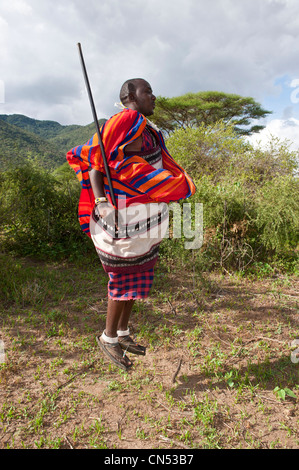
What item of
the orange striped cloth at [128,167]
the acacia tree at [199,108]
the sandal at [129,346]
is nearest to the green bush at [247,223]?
the sandal at [129,346]

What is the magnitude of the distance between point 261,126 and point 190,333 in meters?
27.8

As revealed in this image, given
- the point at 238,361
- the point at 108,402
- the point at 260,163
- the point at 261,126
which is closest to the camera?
the point at 108,402

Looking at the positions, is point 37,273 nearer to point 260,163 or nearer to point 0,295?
point 0,295

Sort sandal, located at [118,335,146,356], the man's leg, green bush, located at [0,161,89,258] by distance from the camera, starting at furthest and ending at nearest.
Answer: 1. green bush, located at [0,161,89,258]
2. sandal, located at [118,335,146,356]
3. the man's leg

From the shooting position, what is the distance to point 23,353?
2.45 m

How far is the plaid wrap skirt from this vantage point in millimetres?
2105

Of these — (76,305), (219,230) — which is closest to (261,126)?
(219,230)

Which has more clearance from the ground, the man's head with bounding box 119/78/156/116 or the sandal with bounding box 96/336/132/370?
the man's head with bounding box 119/78/156/116

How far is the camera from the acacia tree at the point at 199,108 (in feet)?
70.4

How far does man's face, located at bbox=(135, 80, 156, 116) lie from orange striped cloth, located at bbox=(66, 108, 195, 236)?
15 cm

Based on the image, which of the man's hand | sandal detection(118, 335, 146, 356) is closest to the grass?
sandal detection(118, 335, 146, 356)

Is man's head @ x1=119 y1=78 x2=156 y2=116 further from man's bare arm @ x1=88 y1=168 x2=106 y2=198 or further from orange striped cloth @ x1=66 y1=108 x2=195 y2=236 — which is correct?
man's bare arm @ x1=88 y1=168 x2=106 y2=198

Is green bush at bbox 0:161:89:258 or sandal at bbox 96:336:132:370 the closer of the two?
sandal at bbox 96:336:132:370

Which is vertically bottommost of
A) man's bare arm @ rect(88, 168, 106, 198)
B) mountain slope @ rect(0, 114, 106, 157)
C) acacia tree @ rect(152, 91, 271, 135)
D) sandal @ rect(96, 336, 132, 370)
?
sandal @ rect(96, 336, 132, 370)
